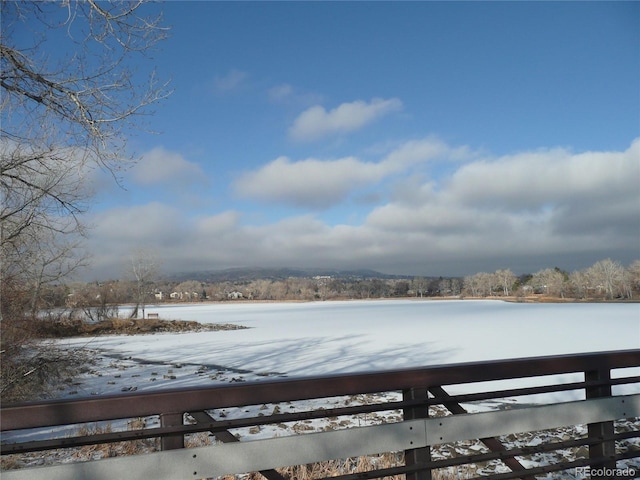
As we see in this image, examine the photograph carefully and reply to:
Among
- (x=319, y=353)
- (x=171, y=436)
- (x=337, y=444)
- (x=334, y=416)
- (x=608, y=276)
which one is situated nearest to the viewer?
(x=171, y=436)

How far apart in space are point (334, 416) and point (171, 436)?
0.72 metres

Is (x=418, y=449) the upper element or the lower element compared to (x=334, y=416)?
lower

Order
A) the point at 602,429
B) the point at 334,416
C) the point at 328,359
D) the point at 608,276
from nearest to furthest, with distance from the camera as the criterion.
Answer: the point at 334,416 → the point at 602,429 → the point at 328,359 → the point at 608,276

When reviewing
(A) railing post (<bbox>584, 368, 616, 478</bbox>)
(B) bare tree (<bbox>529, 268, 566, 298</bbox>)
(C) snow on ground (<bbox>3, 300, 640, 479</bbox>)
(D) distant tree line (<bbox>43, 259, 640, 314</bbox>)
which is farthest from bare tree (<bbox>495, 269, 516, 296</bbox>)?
(A) railing post (<bbox>584, 368, 616, 478</bbox>)

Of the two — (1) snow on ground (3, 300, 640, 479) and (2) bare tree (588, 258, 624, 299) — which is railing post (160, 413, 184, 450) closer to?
(1) snow on ground (3, 300, 640, 479)

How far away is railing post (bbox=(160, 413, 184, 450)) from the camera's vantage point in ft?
5.84

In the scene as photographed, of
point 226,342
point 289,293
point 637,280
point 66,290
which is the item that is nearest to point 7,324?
point 66,290

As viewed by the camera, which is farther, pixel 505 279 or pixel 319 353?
pixel 505 279

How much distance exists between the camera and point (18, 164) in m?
4.85

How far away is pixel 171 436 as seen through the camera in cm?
180

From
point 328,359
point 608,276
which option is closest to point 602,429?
point 328,359

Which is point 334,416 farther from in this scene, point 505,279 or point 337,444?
point 505,279

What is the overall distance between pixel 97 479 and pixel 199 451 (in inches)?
14.4

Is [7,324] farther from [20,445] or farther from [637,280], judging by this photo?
[637,280]
